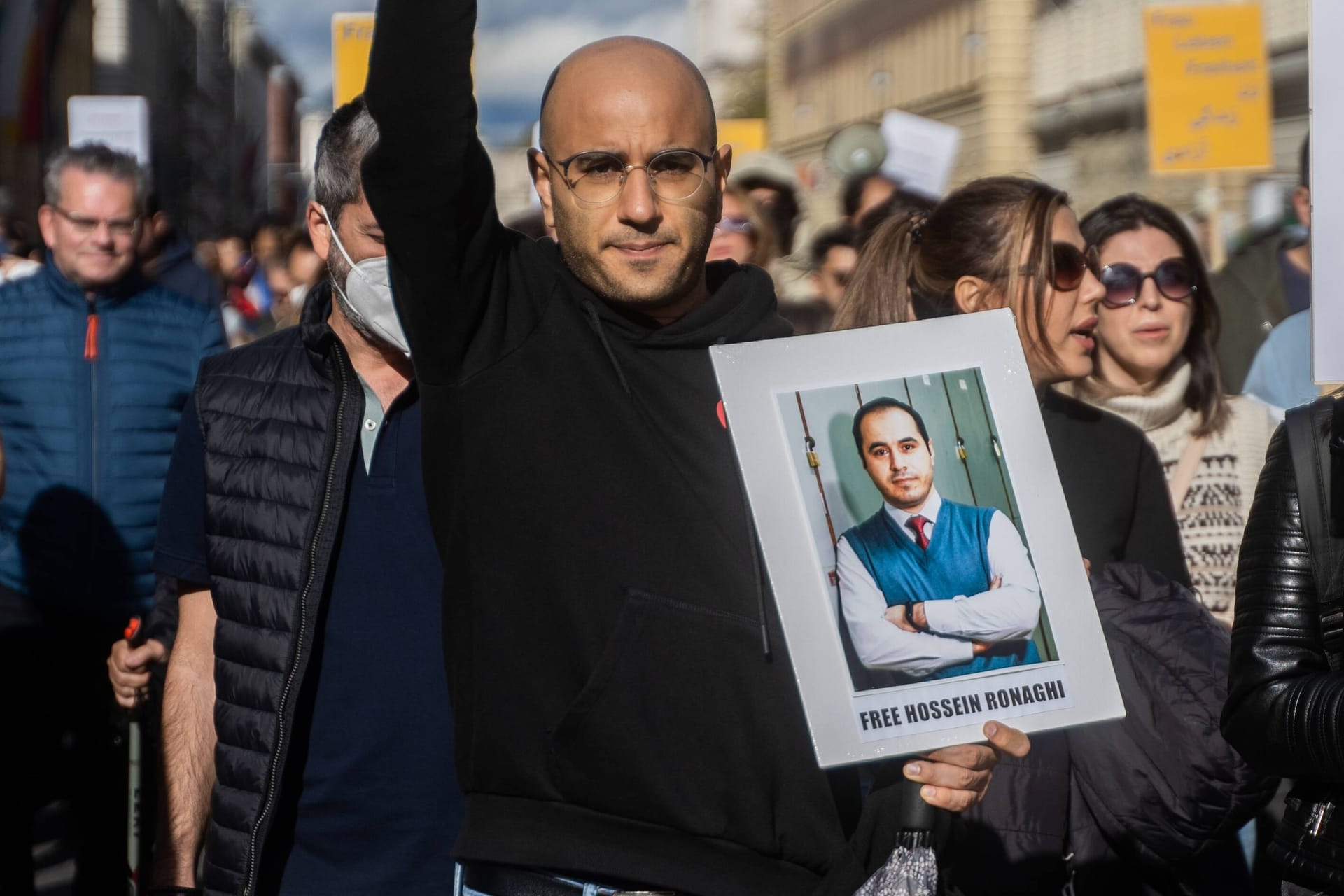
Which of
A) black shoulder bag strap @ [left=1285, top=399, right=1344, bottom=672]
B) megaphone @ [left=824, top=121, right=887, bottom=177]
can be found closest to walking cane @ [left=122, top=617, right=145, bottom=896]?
black shoulder bag strap @ [left=1285, top=399, right=1344, bottom=672]

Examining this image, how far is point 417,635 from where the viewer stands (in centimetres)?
311

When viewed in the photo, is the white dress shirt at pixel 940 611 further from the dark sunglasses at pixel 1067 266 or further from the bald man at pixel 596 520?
the dark sunglasses at pixel 1067 266

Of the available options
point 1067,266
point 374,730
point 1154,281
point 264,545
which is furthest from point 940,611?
point 1154,281

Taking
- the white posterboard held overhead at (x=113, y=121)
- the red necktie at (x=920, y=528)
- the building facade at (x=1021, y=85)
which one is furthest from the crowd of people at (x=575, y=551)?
the building facade at (x=1021, y=85)

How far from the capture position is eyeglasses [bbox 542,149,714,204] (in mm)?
2412

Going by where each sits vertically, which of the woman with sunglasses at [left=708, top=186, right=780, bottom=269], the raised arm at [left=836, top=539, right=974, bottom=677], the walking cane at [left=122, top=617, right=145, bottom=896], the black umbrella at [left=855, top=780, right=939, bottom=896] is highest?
the woman with sunglasses at [left=708, top=186, right=780, bottom=269]

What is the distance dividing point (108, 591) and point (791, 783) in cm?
317

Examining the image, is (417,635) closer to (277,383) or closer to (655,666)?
(277,383)

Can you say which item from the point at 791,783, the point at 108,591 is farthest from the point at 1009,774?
the point at 108,591

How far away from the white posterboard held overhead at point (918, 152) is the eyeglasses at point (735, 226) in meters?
2.82

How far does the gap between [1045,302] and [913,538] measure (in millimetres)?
1325

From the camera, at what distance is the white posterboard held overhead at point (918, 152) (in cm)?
940

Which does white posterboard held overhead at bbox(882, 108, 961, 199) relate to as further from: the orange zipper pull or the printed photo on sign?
the printed photo on sign

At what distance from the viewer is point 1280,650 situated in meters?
2.68
